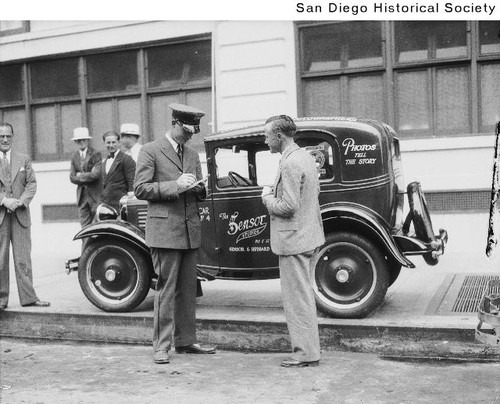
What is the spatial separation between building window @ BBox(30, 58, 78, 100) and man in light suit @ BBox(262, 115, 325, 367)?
9127 mm

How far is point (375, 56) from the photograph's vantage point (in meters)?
10.8

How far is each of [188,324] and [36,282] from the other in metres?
4.00

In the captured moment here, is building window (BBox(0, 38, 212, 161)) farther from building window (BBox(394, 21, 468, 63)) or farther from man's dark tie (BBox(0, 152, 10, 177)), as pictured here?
man's dark tie (BBox(0, 152, 10, 177))

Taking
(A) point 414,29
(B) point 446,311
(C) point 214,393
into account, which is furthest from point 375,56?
(C) point 214,393

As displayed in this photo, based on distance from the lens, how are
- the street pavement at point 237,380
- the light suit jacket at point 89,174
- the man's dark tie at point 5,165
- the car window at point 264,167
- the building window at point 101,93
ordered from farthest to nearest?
the building window at point 101,93 < the light suit jacket at point 89,174 < the man's dark tie at point 5,165 < the car window at point 264,167 < the street pavement at point 237,380

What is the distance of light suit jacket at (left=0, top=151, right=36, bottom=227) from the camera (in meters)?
7.04

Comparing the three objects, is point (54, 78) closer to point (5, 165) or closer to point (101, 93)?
point (101, 93)

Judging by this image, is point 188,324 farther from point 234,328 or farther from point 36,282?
point 36,282

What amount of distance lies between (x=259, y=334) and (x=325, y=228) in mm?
1129

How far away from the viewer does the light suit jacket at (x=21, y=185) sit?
704 centimetres

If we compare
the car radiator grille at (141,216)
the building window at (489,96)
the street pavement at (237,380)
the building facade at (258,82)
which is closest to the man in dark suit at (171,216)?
the street pavement at (237,380)

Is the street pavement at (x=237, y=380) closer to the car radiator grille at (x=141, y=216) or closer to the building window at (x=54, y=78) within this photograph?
the car radiator grille at (x=141, y=216)

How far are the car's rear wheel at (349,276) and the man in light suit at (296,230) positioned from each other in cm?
81

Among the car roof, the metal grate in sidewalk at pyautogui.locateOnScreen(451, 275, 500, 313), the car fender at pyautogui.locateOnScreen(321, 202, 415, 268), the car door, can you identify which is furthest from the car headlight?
the metal grate in sidewalk at pyautogui.locateOnScreen(451, 275, 500, 313)
